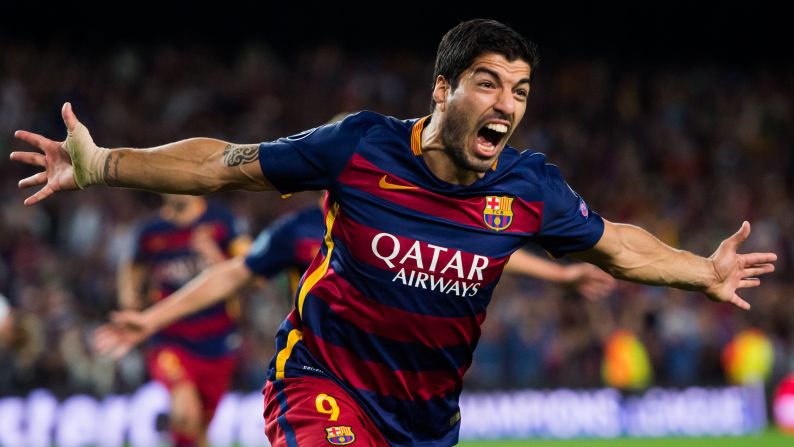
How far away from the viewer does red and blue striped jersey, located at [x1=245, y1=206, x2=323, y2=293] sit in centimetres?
763

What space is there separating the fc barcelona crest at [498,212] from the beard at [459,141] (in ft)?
0.55

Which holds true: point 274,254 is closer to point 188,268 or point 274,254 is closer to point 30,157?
point 30,157

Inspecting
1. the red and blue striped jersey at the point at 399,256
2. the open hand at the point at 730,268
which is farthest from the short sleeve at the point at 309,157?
the open hand at the point at 730,268

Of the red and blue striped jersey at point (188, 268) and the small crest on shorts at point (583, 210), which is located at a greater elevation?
the red and blue striped jersey at point (188, 268)

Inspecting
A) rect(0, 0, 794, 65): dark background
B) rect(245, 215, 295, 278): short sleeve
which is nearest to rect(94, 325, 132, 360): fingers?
rect(245, 215, 295, 278): short sleeve

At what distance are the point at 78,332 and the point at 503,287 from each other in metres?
5.76

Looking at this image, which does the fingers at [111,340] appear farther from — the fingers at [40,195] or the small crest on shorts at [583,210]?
the small crest on shorts at [583,210]

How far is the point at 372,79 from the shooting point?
20359 millimetres

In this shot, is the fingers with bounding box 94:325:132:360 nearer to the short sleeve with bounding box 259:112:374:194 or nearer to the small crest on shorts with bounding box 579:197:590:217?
the short sleeve with bounding box 259:112:374:194

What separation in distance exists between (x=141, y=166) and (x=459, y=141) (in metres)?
1.28

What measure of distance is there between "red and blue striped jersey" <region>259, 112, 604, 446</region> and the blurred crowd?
8.19 metres

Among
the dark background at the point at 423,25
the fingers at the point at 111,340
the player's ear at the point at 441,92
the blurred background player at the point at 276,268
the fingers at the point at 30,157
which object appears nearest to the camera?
the fingers at the point at 30,157

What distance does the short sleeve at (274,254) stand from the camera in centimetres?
768

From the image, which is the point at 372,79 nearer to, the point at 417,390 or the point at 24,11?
the point at 24,11
